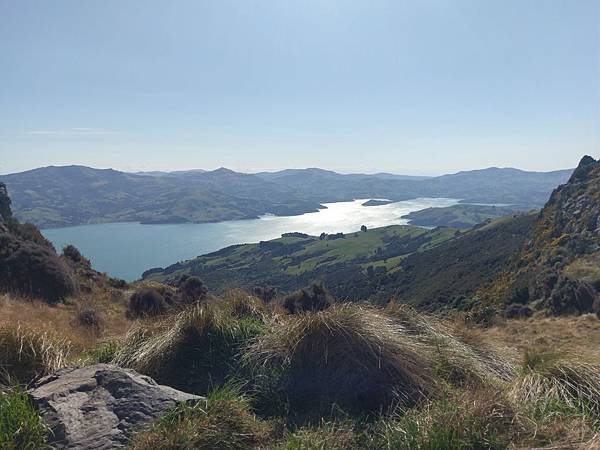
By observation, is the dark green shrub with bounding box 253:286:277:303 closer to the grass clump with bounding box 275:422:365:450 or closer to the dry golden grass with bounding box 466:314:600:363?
the grass clump with bounding box 275:422:365:450

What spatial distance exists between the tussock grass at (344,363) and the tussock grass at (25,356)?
2310 millimetres

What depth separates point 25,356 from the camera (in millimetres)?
4812

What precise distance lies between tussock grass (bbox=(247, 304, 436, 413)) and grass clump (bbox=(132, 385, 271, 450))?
0.65m

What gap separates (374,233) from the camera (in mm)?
160125

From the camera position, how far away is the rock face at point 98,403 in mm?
3426

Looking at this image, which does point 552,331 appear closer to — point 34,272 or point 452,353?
point 452,353

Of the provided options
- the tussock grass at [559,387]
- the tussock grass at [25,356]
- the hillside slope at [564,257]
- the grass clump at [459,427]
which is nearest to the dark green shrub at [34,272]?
the tussock grass at [25,356]

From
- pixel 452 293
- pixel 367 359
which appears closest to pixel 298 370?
pixel 367 359

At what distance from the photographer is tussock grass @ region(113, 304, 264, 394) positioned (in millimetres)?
4828

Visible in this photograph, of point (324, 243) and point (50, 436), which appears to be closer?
point (50, 436)

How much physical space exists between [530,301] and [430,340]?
1066 inches

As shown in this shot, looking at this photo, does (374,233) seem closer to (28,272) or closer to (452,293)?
(452,293)

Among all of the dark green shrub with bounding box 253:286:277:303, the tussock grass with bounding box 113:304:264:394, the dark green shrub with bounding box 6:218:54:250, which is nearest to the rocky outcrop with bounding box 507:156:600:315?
the dark green shrub with bounding box 253:286:277:303

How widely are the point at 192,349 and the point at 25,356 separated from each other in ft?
6.04
